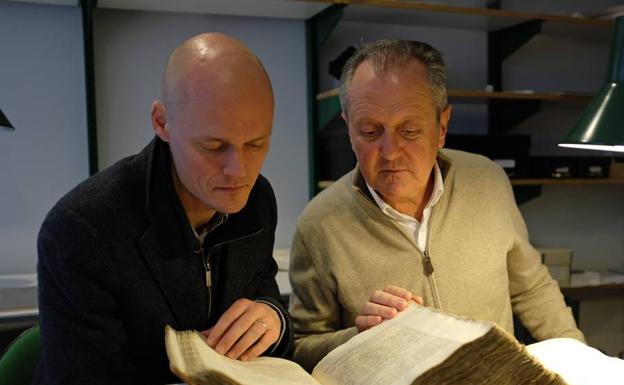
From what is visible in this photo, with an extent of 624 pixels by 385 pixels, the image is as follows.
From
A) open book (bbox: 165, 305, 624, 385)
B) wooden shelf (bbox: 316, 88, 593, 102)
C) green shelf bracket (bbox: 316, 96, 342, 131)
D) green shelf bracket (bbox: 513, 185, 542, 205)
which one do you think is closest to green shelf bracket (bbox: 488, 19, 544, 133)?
wooden shelf (bbox: 316, 88, 593, 102)

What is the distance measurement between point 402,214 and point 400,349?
0.60 metres

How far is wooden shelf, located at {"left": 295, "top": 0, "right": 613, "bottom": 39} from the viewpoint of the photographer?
8.00ft

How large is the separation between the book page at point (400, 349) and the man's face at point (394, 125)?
0.38m

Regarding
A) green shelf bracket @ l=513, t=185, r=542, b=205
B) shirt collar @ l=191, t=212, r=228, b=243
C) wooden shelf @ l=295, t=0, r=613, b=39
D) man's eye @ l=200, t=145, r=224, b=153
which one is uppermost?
wooden shelf @ l=295, t=0, r=613, b=39

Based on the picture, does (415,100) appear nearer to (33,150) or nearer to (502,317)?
(502,317)

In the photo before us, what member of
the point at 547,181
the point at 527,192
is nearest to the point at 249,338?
the point at 547,181

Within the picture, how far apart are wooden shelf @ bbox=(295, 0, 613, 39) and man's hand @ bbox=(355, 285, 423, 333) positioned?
5.19ft

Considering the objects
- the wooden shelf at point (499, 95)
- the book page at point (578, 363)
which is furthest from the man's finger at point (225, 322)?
the wooden shelf at point (499, 95)

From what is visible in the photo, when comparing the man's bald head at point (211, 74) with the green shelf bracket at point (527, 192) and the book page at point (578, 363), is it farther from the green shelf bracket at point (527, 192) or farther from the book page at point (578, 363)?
the green shelf bracket at point (527, 192)

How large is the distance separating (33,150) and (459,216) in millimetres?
1782

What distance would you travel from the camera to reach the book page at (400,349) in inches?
26.7

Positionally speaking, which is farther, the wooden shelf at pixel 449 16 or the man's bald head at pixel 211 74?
the wooden shelf at pixel 449 16

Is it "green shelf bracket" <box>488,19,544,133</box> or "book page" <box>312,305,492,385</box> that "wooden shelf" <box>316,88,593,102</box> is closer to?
"green shelf bracket" <box>488,19,544,133</box>

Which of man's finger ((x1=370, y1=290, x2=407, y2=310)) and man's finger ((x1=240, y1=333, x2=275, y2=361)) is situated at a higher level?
man's finger ((x1=370, y1=290, x2=407, y2=310))
